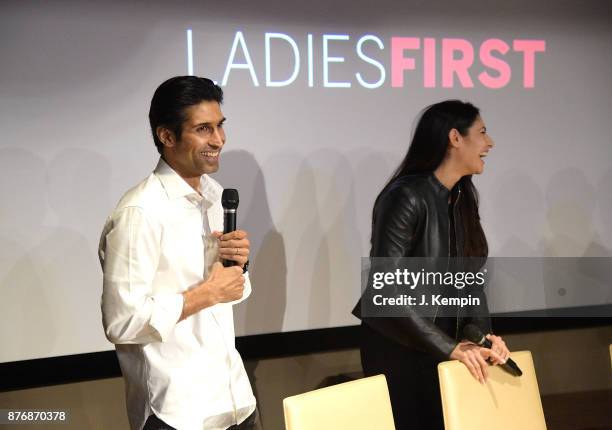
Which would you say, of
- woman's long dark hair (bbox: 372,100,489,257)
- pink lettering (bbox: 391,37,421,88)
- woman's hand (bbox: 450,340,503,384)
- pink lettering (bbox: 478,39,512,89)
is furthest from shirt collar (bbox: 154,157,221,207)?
pink lettering (bbox: 478,39,512,89)

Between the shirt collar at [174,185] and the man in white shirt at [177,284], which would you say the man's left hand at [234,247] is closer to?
the man in white shirt at [177,284]

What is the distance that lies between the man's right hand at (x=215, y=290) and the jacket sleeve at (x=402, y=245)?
755 millimetres

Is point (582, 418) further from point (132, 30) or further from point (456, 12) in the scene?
point (132, 30)

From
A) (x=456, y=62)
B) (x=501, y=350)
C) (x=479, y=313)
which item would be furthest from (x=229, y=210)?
(x=456, y=62)

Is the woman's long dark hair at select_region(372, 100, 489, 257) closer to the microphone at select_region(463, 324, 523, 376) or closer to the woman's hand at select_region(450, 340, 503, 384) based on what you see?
the microphone at select_region(463, 324, 523, 376)

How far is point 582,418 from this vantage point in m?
3.84

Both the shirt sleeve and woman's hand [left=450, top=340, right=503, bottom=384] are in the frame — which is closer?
the shirt sleeve

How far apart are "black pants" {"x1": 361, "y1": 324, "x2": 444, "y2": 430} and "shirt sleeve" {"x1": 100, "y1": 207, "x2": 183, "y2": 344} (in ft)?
3.49

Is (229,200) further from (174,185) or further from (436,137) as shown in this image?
(436,137)

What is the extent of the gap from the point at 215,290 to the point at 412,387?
3.45 feet

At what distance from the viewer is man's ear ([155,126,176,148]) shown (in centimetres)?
194

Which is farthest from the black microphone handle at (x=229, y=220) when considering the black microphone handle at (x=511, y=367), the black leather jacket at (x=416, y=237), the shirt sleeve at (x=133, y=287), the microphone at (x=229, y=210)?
the black microphone handle at (x=511, y=367)

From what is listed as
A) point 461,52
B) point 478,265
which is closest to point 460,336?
point 478,265

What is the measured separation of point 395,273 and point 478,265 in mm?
423
